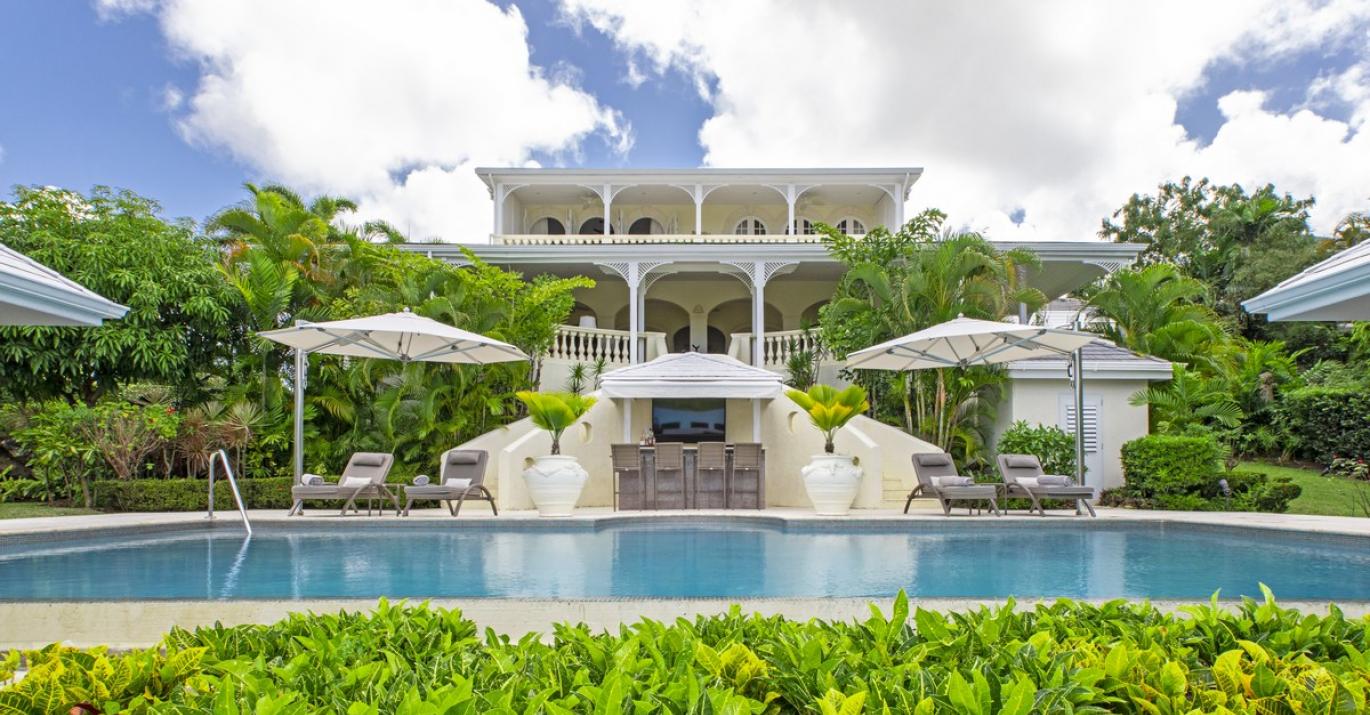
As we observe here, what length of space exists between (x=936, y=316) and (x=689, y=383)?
4106 mm

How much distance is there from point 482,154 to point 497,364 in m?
12.6

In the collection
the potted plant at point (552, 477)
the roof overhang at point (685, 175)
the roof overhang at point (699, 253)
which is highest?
the roof overhang at point (685, 175)

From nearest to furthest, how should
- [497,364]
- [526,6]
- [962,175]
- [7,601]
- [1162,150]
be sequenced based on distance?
[7,601], [497,364], [526,6], [962,175], [1162,150]

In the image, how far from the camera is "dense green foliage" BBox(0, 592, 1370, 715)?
5.57 ft

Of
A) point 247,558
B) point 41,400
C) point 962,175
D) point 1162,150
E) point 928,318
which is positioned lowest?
point 247,558

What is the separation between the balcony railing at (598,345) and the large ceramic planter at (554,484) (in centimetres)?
505

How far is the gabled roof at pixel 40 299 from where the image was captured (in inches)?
181

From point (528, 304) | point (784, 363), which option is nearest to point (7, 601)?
point (528, 304)

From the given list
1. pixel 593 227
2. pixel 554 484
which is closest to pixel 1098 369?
pixel 554 484

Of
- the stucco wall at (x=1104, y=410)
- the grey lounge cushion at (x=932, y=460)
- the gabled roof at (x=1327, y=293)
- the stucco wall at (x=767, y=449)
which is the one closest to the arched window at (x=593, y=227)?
the stucco wall at (x=767, y=449)

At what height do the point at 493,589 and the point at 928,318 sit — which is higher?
the point at 928,318

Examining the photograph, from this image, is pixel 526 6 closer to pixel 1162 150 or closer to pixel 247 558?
pixel 247 558

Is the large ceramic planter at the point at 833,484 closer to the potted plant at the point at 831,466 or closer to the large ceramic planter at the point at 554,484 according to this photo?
the potted plant at the point at 831,466

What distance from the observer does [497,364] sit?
14.3 m
